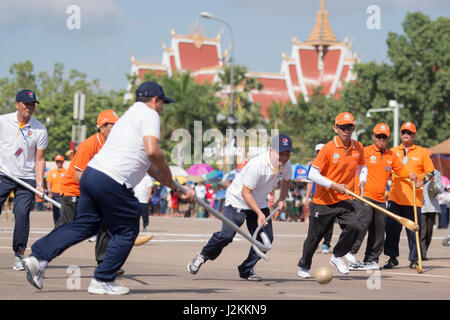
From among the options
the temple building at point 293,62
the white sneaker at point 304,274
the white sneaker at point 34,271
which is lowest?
the white sneaker at point 304,274

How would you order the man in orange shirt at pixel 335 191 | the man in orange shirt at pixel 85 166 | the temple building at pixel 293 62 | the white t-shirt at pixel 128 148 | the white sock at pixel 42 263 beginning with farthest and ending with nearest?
1. the temple building at pixel 293 62
2. the man in orange shirt at pixel 335 191
3. the man in orange shirt at pixel 85 166
4. the white sock at pixel 42 263
5. the white t-shirt at pixel 128 148

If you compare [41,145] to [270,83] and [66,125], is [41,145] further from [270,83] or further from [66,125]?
[270,83]

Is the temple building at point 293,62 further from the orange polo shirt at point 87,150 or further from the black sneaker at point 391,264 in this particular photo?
the orange polo shirt at point 87,150

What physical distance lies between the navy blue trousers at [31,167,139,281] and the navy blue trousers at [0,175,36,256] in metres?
2.21

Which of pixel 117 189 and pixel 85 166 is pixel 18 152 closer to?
pixel 85 166

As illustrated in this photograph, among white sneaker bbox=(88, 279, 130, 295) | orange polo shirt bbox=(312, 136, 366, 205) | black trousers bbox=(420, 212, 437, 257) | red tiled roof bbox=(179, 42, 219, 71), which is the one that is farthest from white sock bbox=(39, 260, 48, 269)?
red tiled roof bbox=(179, 42, 219, 71)

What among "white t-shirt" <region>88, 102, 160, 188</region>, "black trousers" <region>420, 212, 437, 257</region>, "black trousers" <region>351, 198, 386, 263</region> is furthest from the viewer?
"black trousers" <region>420, 212, 437, 257</region>

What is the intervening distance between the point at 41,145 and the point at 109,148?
2900 mm

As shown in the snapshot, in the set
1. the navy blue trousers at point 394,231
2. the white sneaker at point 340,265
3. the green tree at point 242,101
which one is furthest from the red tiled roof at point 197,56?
the white sneaker at point 340,265

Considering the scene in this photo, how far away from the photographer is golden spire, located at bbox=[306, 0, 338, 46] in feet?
288

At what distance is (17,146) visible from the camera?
922 centimetres

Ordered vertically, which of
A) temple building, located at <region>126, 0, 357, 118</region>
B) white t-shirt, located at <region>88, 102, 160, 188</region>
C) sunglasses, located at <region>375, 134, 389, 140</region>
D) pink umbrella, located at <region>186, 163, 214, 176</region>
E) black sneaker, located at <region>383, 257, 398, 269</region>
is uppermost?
temple building, located at <region>126, 0, 357, 118</region>

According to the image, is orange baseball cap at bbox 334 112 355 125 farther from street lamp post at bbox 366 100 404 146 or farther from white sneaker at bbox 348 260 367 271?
street lamp post at bbox 366 100 404 146

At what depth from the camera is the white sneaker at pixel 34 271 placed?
22.0 ft
